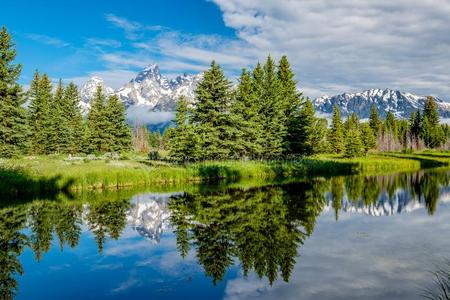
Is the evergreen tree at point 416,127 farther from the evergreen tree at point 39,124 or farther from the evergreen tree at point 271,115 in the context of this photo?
the evergreen tree at point 39,124

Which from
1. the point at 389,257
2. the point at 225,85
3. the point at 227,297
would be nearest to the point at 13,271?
the point at 227,297

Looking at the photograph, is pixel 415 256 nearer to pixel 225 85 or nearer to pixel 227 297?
pixel 227 297

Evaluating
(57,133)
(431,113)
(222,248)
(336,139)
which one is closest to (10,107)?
(57,133)

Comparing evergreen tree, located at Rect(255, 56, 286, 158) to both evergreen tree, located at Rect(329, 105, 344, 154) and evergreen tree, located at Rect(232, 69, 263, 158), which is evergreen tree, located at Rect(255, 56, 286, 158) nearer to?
evergreen tree, located at Rect(232, 69, 263, 158)

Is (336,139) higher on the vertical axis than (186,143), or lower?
higher

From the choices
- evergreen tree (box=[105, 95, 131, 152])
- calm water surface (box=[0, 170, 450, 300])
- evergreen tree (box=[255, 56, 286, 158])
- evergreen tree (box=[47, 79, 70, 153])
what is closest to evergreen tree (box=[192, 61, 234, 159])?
evergreen tree (box=[255, 56, 286, 158])

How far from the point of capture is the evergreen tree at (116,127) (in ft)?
206

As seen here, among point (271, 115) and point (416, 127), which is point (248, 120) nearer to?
point (271, 115)

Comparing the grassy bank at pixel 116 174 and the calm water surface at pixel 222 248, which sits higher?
the grassy bank at pixel 116 174

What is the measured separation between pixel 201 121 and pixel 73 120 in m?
44.6

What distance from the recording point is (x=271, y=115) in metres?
53.4

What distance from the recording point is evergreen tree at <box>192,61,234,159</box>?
137 feet

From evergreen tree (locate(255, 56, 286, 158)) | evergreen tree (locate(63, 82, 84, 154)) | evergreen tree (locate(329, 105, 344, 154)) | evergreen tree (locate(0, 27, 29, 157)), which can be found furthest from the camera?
evergreen tree (locate(329, 105, 344, 154))

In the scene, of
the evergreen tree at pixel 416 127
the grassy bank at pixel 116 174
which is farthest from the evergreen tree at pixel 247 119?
the evergreen tree at pixel 416 127
